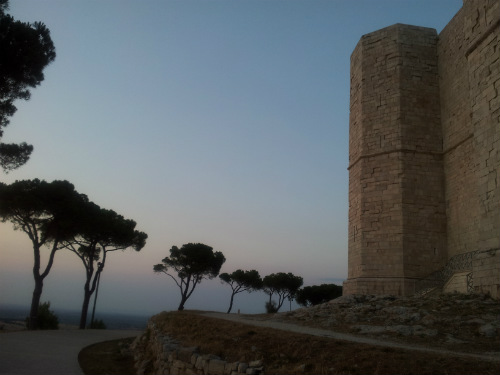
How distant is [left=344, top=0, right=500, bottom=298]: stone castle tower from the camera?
14.4m

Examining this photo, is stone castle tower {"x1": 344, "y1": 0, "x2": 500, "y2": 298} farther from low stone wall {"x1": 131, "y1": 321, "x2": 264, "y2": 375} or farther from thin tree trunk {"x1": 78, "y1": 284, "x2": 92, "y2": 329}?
thin tree trunk {"x1": 78, "y1": 284, "x2": 92, "y2": 329}

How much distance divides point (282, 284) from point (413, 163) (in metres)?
23.1

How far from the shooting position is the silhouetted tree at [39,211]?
804 inches

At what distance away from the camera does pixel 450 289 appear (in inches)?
534

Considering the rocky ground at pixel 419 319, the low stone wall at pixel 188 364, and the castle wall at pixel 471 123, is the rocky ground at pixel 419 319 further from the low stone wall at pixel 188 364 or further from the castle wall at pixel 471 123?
the low stone wall at pixel 188 364

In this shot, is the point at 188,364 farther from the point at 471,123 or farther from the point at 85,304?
the point at 85,304

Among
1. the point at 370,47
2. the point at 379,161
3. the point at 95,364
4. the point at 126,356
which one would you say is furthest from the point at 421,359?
the point at 370,47

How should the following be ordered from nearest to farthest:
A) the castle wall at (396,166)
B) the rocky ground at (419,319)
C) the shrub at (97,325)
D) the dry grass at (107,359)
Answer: the rocky ground at (419,319) < the dry grass at (107,359) < the castle wall at (396,166) < the shrub at (97,325)

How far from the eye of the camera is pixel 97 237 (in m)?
24.9

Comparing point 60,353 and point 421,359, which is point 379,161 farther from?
point 60,353

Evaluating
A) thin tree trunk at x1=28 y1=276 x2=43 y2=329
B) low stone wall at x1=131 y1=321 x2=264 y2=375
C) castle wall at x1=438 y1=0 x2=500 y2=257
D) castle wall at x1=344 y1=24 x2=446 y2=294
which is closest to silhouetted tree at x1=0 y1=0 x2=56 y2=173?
low stone wall at x1=131 y1=321 x2=264 y2=375

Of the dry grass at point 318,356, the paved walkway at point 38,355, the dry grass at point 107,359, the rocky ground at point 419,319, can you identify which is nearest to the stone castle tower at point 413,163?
the rocky ground at point 419,319

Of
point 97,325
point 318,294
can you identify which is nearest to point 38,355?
point 97,325

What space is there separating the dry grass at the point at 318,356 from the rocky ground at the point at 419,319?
1.77 metres
